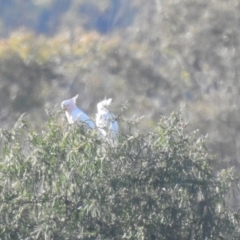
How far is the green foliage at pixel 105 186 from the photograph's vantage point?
6.73 meters

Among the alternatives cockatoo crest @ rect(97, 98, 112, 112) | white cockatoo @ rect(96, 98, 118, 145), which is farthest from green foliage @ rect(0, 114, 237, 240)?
cockatoo crest @ rect(97, 98, 112, 112)

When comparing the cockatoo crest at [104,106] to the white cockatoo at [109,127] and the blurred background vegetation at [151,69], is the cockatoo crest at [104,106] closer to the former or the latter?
the white cockatoo at [109,127]

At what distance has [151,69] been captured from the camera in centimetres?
2064

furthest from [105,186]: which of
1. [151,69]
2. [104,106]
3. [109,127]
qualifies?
[151,69]

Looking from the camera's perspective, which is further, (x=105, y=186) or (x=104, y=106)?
(x=104, y=106)

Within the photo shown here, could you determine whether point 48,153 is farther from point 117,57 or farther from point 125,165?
point 117,57

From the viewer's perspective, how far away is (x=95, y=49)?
69.2 ft

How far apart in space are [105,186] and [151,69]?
14.1m

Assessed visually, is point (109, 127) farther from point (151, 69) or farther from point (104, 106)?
point (151, 69)

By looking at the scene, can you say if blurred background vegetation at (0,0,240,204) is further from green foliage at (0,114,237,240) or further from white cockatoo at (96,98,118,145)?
green foliage at (0,114,237,240)

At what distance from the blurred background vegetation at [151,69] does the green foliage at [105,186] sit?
10.4 m

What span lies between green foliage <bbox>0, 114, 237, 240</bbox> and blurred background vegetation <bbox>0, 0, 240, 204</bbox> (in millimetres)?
10372

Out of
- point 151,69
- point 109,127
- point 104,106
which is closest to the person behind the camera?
point 109,127

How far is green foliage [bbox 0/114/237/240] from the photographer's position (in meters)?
6.73
